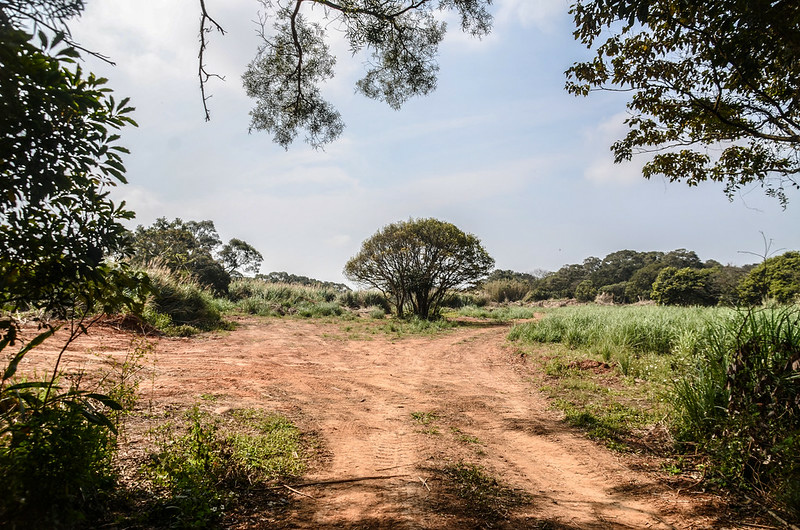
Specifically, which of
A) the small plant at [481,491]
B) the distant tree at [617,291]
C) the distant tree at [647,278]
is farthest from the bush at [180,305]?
the distant tree at [617,291]

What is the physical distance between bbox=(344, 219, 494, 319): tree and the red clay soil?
33.8 ft

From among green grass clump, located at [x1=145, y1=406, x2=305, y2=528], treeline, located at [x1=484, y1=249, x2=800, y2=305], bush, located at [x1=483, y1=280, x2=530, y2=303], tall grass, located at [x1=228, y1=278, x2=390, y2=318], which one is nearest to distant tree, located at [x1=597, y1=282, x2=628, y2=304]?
treeline, located at [x1=484, y1=249, x2=800, y2=305]

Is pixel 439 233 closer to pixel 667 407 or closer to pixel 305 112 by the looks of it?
pixel 305 112

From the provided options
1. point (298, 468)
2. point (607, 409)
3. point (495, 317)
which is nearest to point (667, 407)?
point (607, 409)

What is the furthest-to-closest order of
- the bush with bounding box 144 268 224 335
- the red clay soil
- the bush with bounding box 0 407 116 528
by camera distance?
the bush with bounding box 144 268 224 335 < the red clay soil < the bush with bounding box 0 407 116 528

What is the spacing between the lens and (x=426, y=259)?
63.3 ft

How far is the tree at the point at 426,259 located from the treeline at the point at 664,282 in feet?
21.1

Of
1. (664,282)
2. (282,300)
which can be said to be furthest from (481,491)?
(664,282)

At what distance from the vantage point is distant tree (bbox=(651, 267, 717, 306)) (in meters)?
25.5

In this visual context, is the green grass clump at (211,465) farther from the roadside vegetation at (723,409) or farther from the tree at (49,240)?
the roadside vegetation at (723,409)

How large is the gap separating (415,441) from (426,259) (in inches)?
604

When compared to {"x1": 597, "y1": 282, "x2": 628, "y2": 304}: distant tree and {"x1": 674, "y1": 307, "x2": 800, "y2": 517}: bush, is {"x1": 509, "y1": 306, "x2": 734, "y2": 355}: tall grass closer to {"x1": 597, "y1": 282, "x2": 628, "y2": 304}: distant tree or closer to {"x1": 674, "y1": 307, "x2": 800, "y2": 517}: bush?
{"x1": 674, "y1": 307, "x2": 800, "y2": 517}: bush

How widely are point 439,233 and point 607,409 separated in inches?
555

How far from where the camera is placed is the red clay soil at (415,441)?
107 inches
